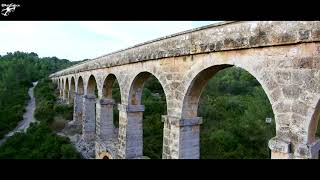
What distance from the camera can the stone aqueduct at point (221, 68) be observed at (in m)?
3.85

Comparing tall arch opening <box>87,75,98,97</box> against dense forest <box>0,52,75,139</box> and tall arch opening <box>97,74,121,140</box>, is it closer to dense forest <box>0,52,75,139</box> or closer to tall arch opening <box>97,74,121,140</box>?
tall arch opening <box>97,74,121,140</box>

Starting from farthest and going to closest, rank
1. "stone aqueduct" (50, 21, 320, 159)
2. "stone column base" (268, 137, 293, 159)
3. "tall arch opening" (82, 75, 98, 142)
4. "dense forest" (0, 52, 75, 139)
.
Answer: "dense forest" (0, 52, 75, 139)
"tall arch opening" (82, 75, 98, 142)
"stone column base" (268, 137, 293, 159)
"stone aqueduct" (50, 21, 320, 159)

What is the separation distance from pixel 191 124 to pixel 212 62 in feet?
5.08

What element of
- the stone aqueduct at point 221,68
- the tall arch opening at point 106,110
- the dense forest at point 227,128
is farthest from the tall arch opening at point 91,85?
the stone aqueduct at point 221,68

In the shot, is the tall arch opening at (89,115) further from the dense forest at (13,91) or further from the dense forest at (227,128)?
the dense forest at (13,91)

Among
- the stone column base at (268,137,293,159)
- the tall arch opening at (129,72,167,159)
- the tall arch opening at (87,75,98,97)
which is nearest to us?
the stone column base at (268,137,293,159)

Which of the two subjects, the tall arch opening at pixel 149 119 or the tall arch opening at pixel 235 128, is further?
the tall arch opening at pixel 235 128

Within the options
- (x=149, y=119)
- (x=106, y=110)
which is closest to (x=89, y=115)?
(x=106, y=110)

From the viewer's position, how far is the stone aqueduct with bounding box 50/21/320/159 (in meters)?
3.85

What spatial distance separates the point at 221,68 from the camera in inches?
219

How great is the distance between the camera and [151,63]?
24.3 ft

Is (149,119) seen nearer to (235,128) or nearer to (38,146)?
(235,128)
